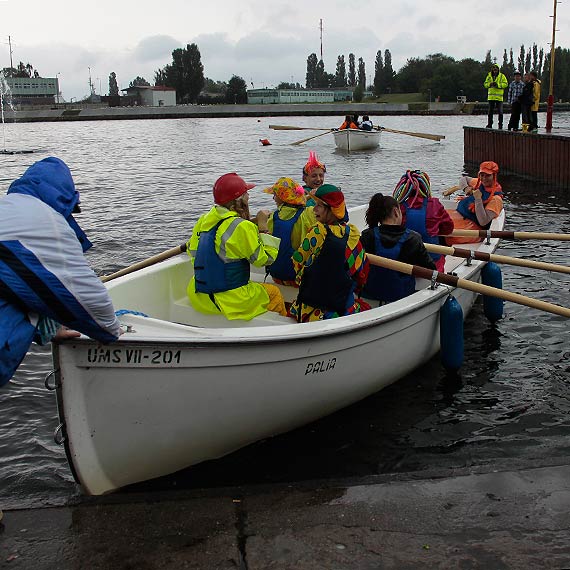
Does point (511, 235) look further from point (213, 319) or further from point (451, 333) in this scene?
point (213, 319)

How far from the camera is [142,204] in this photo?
53.5 ft

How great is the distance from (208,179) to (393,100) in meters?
85.3

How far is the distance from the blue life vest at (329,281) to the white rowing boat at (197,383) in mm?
222

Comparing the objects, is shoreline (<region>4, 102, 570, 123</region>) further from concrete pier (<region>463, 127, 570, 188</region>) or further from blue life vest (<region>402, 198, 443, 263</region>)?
blue life vest (<region>402, 198, 443, 263</region>)

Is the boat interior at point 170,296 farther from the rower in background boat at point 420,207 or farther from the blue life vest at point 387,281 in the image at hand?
the rower in background boat at point 420,207

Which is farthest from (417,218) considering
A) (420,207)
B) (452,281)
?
(452,281)

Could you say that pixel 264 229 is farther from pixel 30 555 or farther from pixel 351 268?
pixel 30 555

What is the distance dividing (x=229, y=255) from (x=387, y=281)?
167 cm

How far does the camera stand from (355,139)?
2858 centimetres

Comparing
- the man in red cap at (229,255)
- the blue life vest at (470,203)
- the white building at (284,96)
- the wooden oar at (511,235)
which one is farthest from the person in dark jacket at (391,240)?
the white building at (284,96)

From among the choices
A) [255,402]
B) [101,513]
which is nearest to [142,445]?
[101,513]

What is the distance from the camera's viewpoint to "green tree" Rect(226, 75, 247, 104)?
338 ft

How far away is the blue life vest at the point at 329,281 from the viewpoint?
15.3 feet

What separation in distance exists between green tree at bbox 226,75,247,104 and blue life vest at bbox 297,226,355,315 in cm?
10135
